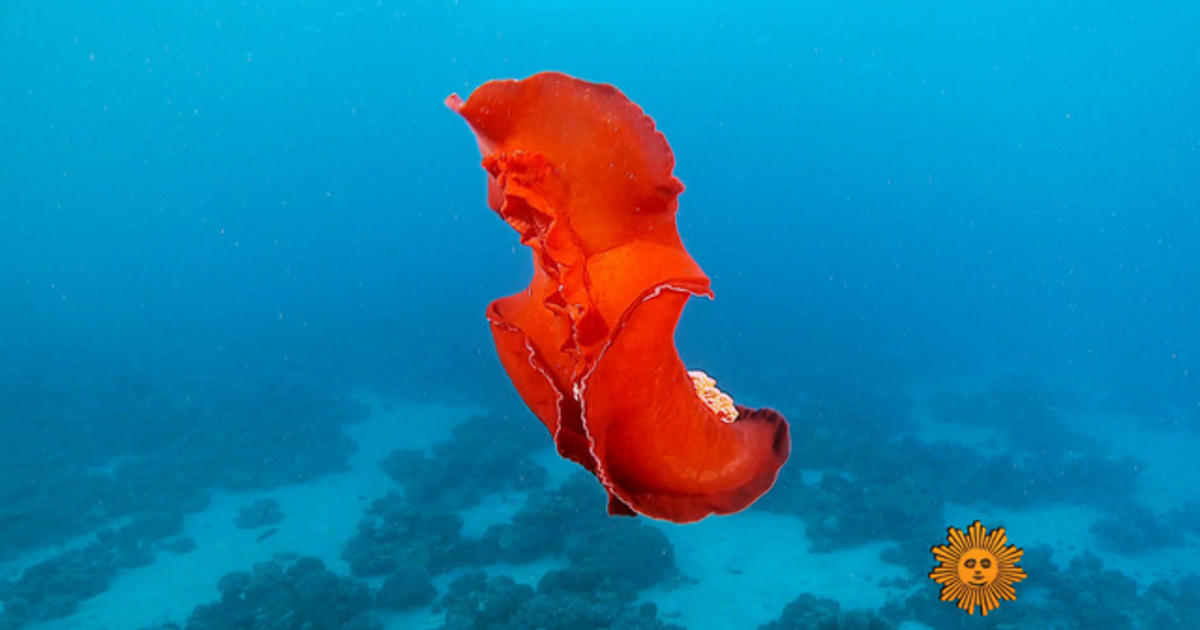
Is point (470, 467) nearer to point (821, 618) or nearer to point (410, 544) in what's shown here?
point (410, 544)

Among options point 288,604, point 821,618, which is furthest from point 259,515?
point 821,618

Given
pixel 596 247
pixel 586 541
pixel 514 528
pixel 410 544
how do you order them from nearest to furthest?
pixel 596 247
pixel 586 541
pixel 410 544
pixel 514 528

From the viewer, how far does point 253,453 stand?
67.8 ft

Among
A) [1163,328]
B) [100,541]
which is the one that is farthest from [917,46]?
[100,541]

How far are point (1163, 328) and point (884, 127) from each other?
35355mm

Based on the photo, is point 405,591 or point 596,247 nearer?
point 596,247

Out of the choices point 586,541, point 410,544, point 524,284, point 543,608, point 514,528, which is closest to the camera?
point 543,608

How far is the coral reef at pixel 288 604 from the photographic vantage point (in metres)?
11.5

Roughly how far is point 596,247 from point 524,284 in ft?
102

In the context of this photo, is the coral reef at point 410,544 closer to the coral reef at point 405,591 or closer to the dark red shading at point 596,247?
the coral reef at point 405,591

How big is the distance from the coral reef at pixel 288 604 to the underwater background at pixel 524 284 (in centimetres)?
7

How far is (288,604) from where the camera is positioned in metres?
11.8

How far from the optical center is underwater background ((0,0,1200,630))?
45.6 feet

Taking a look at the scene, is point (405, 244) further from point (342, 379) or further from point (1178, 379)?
point (1178, 379)
